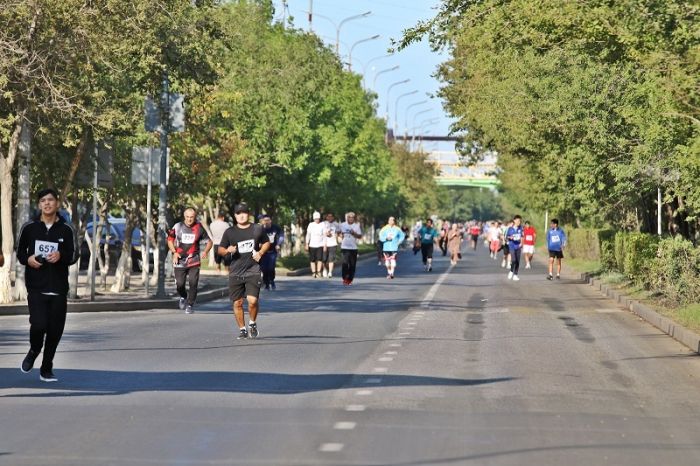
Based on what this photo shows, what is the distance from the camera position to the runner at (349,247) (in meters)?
37.8

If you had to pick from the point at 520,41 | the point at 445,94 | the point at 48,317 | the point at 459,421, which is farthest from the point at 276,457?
the point at 445,94

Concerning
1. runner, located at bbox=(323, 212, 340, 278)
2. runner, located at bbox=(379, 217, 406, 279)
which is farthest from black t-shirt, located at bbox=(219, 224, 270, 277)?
runner, located at bbox=(379, 217, 406, 279)

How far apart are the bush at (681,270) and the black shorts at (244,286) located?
8601mm

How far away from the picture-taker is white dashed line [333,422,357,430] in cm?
1020

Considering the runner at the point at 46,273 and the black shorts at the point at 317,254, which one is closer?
the runner at the point at 46,273

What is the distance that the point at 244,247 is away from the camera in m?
19.3

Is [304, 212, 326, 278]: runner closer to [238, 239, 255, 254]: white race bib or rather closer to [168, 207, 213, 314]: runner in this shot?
[168, 207, 213, 314]: runner

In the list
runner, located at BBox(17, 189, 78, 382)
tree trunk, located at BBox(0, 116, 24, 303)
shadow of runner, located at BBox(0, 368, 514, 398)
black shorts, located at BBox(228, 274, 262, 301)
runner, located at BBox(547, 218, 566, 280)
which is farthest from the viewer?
runner, located at BBox(547, 218, 566, 280)

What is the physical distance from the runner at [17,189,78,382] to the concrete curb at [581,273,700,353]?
7.88 metres

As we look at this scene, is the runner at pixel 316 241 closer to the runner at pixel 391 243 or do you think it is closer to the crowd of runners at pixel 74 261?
the runner at pixel 391 243

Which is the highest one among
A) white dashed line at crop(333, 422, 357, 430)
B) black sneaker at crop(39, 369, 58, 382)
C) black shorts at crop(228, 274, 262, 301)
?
black shorts at crop(228, 274, 262, 301)

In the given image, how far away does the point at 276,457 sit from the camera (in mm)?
8875

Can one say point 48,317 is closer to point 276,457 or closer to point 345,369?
point 345,369

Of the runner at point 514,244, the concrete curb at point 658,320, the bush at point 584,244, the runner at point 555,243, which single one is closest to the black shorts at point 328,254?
the runner at point 514,244
